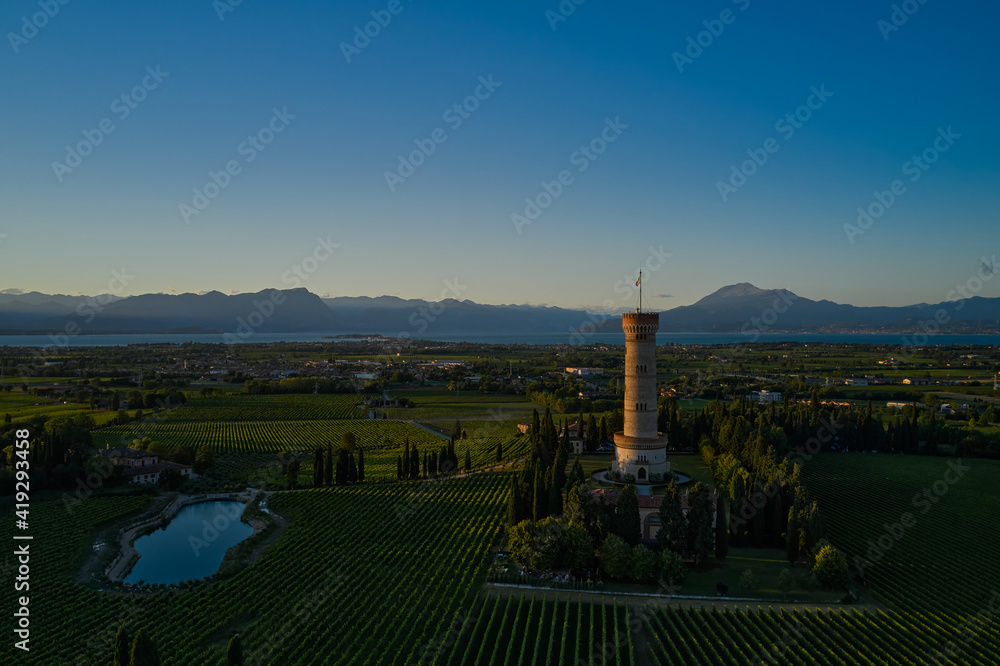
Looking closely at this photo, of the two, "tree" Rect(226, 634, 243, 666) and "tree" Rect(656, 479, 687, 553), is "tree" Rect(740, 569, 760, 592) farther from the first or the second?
"tree" Rect(226, 634, 243, 666)

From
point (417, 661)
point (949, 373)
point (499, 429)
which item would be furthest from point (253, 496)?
point (949, 373)

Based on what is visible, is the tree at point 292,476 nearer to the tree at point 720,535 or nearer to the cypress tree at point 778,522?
the tree at point 720,535

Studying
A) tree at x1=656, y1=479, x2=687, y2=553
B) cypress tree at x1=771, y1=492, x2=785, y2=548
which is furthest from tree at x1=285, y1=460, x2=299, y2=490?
cypress tree at x1=771, y1=492, x2=785, y2=548

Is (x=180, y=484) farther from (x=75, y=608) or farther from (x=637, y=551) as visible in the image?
(x=637, y=551)

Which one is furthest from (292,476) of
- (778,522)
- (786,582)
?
(786,582)

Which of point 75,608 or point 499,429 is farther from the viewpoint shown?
point 499,429

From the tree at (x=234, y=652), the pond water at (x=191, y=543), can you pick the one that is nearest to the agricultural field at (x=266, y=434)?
the pond water at (x=191, y=543)
